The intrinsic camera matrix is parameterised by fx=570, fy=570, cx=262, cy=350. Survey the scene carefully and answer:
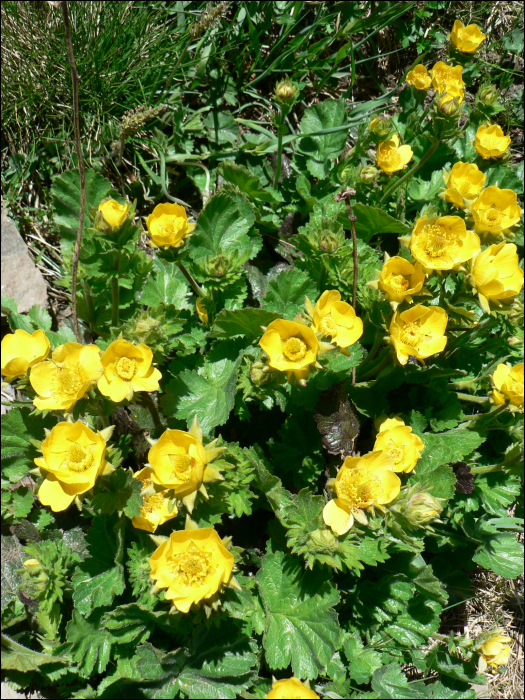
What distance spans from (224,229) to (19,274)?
1442 millimetres

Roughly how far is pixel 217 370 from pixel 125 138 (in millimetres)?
1795

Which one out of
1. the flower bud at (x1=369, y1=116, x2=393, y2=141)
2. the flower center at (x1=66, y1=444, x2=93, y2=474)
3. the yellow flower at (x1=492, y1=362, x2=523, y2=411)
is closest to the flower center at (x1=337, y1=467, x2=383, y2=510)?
the yellow flower at (x1=492, y1=362, x2=523, y2=411)

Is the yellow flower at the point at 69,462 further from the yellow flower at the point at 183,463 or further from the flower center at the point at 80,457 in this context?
the yellow flower at the point at 183,463

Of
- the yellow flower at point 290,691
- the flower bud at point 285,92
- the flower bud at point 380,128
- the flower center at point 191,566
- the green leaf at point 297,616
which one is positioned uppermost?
the flower bud at point 285,92

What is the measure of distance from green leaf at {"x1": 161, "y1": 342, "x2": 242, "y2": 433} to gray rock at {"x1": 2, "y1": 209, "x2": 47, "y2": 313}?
1.27 m

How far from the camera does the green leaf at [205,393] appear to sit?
300 centimetres

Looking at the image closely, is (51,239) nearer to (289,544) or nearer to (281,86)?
(281,86)

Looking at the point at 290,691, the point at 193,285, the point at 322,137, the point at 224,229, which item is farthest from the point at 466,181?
the point at 290,691

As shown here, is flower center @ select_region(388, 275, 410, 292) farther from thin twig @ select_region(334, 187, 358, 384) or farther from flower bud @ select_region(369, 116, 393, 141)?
flower bud @ select_region(369, 116, 393, 141)

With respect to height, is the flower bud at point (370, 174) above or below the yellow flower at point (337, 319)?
above

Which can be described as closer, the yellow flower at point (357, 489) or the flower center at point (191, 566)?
the flower center at point (191, 566)

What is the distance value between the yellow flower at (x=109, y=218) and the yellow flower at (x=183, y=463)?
1029 mm

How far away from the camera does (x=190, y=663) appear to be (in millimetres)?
2863

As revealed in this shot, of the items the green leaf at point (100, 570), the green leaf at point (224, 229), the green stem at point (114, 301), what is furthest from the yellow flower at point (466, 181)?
the green leaf at point (100, 570)
